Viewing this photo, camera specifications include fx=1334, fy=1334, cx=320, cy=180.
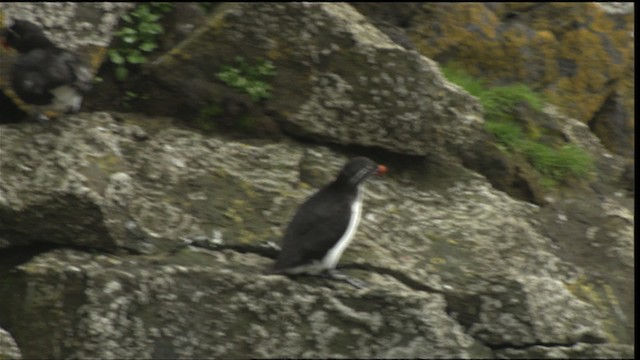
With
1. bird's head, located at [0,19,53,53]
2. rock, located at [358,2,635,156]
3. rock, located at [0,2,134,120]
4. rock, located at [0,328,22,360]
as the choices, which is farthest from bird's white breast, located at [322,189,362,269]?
rock, located at [358,2,635,156]

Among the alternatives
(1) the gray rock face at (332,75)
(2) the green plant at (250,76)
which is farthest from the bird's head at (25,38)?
(2) the green plant at (250,76)

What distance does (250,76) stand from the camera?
10234mm

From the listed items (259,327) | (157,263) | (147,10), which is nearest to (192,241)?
(157,263)

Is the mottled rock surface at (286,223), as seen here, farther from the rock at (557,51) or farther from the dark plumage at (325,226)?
the rock at (557,51)

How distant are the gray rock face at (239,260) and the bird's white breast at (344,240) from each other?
5.7 inches

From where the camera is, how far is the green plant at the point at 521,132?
417 inches

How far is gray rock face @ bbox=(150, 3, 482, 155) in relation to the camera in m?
10.0

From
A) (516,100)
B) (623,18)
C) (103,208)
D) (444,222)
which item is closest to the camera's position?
(103,208)

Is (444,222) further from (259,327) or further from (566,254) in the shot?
(259,327)

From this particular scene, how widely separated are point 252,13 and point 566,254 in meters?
3.02

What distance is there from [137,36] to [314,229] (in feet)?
9.26

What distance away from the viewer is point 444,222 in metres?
9.59

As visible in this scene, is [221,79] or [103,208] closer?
[103,208]

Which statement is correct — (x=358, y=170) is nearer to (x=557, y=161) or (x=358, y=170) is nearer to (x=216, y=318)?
(x=216, y=318)
